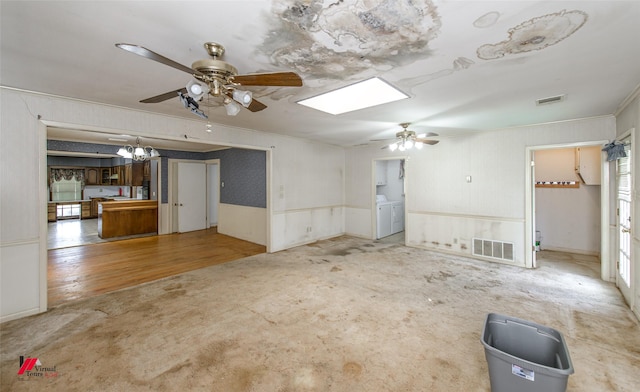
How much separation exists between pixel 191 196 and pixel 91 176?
5481 mm

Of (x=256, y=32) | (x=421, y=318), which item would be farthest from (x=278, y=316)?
(x=256, y=32)

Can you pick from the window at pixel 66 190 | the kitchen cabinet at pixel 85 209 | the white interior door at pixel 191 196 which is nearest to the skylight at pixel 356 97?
the white interior door at pixel 191 196

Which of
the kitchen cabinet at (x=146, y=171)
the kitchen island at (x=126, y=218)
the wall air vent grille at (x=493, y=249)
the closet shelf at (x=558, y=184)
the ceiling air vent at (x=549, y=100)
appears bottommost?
the wall air vent grille at (x=493, y=249)

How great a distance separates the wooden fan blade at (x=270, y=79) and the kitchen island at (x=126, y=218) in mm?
6597

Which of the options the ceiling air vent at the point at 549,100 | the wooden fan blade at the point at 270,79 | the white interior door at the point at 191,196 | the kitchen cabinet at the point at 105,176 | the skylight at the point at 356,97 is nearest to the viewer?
the wooden fan blade at the point at 270,79

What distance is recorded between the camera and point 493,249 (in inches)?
187

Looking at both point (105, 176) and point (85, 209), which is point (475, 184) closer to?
point (85, 209)

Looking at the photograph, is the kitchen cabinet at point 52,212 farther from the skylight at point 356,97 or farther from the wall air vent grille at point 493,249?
the wall air vent grille at point 493,249

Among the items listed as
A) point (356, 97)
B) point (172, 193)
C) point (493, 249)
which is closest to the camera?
point (356, 97)

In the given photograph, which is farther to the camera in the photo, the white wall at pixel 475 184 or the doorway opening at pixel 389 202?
the doorway opening at pixel 389 202

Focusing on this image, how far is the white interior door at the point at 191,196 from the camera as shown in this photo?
7402mm

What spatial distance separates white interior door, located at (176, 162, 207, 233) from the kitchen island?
2.14 ft

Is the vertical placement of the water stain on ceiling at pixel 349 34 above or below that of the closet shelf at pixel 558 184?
above

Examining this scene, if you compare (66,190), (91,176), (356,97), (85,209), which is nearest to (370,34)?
(356,97)
